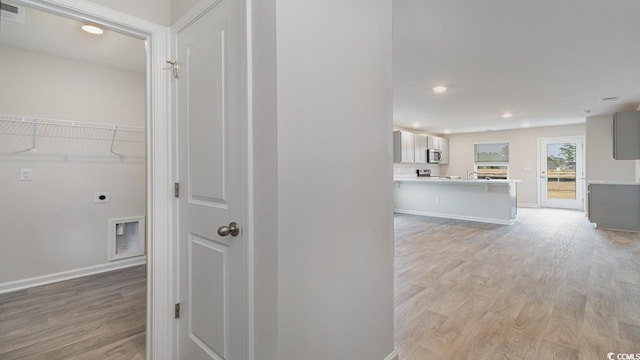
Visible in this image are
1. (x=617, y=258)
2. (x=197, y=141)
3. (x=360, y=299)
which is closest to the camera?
(x=360, y=299)

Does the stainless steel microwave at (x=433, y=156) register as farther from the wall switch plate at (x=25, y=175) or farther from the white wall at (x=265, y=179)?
the wall switch plate at (x=25, y=175)

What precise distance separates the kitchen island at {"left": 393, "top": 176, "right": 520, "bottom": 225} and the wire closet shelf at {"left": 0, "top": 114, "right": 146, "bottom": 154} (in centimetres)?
556

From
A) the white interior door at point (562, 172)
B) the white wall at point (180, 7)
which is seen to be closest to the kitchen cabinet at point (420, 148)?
the white interior door at point (562, 172)

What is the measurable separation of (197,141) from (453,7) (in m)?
2.11

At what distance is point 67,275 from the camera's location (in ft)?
10.4

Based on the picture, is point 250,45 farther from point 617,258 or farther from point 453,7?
point 617,258

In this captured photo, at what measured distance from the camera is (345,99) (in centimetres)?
140

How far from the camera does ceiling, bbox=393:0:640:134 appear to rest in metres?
2.30

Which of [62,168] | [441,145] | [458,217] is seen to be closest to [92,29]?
[62,168]

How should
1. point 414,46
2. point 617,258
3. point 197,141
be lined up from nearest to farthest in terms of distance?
1. point 197,141
2. point 414,46
3. point 617,258

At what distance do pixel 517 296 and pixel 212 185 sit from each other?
2768mm

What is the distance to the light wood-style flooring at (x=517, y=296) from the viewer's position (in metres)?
1.92

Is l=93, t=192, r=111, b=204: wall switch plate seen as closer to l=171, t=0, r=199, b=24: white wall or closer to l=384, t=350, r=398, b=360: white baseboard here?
l=171, t=0, r=199, b=24: white wall

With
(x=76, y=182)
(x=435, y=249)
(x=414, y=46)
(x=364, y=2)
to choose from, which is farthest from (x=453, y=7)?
Result: (x=76, y=182)
